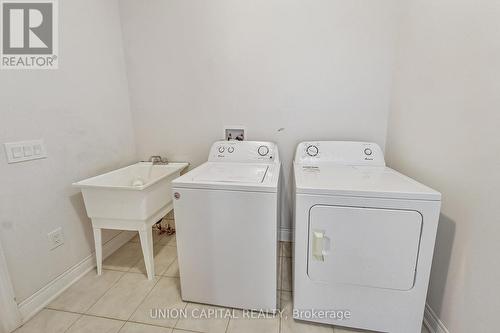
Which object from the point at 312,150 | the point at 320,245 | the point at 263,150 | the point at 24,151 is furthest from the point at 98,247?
the point at 312,150

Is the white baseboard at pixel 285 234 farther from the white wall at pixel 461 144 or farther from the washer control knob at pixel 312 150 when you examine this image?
the white wall at pixel 461 144

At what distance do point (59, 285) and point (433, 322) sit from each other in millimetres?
2288

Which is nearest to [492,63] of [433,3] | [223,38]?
[433,3]

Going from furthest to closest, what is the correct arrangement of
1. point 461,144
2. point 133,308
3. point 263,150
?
1. point 263,150
2. point 133,308
3. point 461,144

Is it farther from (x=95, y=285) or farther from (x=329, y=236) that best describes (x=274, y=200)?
(x=95, y=285)

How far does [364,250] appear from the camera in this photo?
3.67 feet

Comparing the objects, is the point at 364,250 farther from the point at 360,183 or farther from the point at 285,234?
the point at 285,234

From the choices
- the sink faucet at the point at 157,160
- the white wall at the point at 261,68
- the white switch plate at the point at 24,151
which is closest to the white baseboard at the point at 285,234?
the white wall at the point at 261,68

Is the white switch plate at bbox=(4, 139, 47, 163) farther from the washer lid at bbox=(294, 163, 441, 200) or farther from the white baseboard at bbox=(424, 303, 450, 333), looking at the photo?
the white baseboard at bbox=(424, 303, 450, 333)

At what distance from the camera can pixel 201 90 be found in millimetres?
1975

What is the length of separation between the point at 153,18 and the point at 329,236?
217 cm

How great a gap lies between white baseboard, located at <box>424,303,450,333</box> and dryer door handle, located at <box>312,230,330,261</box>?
68 cm

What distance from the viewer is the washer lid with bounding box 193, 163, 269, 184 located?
1312 millimetres

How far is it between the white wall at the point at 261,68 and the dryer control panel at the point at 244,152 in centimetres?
18
